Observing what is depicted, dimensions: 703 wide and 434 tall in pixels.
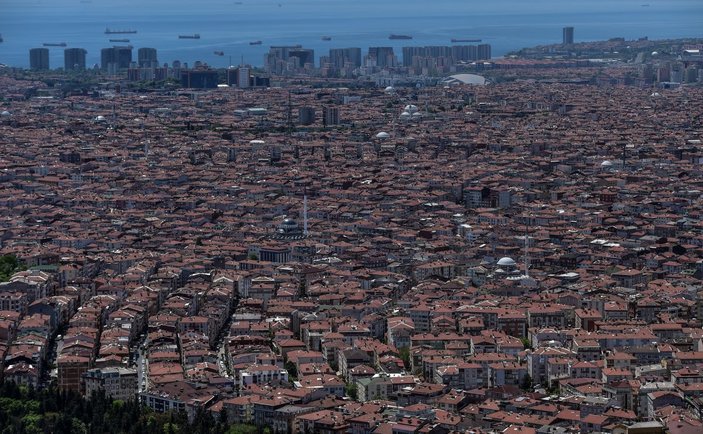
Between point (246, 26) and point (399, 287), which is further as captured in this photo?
point (246, 26)

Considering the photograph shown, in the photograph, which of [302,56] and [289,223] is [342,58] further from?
[289,223]

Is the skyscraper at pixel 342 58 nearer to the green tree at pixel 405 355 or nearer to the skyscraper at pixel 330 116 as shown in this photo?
the skyscraper at pixel 330 116

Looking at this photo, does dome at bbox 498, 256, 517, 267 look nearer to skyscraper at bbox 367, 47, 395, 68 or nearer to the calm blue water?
skyscraper at bbox 367, 47, 395, 68

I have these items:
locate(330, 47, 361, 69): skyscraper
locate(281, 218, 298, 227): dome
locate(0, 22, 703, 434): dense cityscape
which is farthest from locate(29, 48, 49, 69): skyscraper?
locate(281, 218, 298, 227): dome

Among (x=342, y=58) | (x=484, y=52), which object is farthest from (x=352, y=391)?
(x=484, y=52)

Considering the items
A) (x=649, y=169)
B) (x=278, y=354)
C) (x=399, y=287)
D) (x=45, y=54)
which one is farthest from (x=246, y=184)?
(x=45, y=54)

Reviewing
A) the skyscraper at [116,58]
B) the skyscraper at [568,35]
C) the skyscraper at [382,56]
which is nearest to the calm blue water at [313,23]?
the skyscraper at [568,35]

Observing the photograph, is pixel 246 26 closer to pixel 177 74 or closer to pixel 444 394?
pixel 177 74
